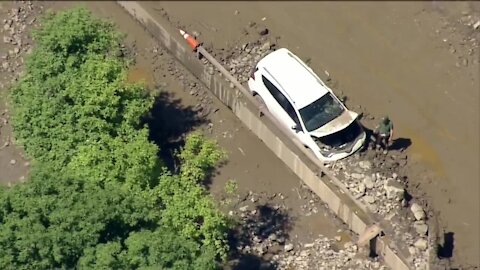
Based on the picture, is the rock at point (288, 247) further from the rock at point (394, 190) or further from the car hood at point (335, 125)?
the car hood at point (335, 125)

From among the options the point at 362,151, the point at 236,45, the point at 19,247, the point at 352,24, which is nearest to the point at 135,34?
the point at 236,45

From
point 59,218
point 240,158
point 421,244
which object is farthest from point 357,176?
point 59,218

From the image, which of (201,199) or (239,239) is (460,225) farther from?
(201,199)

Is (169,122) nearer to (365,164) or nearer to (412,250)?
(365,164)

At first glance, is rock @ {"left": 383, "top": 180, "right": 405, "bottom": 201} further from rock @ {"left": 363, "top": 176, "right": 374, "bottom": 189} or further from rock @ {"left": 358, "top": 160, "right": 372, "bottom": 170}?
rock @ {"left": 358, "top": 160, "right": 372, "bottom": 170}

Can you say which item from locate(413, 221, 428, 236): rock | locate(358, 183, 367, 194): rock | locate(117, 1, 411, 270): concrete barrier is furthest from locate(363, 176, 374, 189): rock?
locate(413, 221, 428, 236): rock
